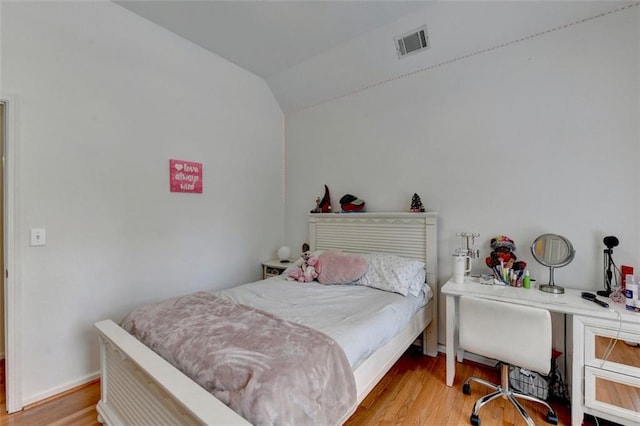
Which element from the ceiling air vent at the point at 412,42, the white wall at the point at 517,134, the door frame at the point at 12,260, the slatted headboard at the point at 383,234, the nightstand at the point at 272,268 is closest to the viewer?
the door frame at the point at 12,260

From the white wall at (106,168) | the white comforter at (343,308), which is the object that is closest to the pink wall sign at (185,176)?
the white wall at (106,168)

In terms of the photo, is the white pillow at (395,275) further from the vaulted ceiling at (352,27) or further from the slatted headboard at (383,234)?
the vaulted ceiling at (352,27)

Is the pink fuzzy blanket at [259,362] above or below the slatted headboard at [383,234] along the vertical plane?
below

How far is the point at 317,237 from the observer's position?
136 inches

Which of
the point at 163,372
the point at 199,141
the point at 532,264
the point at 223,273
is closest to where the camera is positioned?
the point at 163,372

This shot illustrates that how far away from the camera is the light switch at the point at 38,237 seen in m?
1.97

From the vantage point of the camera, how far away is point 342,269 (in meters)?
2.61

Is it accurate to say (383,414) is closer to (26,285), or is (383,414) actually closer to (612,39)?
(26,285)

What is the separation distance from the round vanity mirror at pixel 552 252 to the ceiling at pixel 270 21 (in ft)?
6.77

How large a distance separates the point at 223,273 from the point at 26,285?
153cm

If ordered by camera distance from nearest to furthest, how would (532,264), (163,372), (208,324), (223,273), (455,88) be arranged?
(163,372) < (208,324) < (532,264) < (455,88) < (223,273)

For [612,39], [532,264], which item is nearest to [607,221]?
[532,264]

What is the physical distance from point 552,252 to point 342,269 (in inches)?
62.4

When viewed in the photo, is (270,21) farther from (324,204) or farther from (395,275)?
(395,275)
